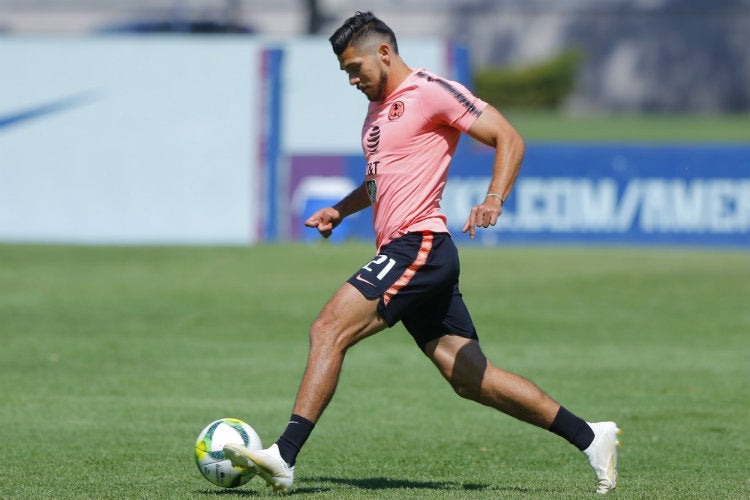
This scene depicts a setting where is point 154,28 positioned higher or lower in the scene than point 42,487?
higher

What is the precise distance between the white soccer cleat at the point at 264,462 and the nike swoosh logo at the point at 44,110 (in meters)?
15.8

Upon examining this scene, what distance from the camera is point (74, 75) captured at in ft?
70.0

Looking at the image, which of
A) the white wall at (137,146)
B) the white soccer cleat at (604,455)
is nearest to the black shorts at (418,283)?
the white soccer cleat at (604,455)

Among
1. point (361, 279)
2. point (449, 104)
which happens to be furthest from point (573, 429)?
point (449, 104)

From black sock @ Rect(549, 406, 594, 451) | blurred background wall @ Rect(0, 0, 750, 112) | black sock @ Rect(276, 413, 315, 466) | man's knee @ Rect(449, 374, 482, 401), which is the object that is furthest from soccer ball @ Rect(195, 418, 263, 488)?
blurred background wall @ Rect(0, 0, 750, 112)

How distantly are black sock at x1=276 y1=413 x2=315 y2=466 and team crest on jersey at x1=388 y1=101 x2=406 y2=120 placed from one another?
58.8 inches

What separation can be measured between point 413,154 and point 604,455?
1688mm

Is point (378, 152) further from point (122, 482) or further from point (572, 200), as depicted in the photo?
point (572, 200)

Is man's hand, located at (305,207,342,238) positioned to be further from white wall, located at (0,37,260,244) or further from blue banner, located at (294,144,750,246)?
white wall, located at (0,37,260,244)

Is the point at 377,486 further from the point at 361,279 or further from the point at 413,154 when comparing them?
the point at 413,154

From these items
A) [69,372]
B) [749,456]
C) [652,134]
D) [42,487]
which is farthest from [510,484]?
[652,134]

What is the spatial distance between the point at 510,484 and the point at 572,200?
543 inches

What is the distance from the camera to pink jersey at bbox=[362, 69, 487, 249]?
654 centimetres

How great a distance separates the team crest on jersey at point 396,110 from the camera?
657 centimetres
